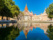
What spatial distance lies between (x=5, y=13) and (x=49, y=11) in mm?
34085

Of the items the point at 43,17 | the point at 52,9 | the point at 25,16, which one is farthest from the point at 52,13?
the point at 25,16

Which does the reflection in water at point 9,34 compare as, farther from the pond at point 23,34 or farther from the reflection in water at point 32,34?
the reflection in water at point 32,34

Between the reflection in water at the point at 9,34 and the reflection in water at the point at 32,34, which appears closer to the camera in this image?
the reflection in water at the point at 32,34

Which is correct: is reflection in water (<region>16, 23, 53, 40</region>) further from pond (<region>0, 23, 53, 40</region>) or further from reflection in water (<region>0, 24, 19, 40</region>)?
reflection in water (<region>0, 24, 19, 40</region>)

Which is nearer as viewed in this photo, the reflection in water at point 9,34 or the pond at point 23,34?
the pond at point 23,34

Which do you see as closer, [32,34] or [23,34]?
[23,34]

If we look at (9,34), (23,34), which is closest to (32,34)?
(23,34)

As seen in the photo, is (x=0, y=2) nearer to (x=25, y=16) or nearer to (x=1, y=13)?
(x=1, y=13)

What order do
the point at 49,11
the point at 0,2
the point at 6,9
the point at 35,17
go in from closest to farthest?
the point at 0,2 → the point at 6,9 → the point at 49,11 → the point at 35,17

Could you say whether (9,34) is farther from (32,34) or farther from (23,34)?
(32,34)

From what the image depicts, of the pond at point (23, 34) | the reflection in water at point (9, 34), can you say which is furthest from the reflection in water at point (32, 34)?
the reflection in water at point (9, 34)

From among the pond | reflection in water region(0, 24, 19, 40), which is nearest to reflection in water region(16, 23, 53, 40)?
the pond

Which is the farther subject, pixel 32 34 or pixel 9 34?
pixel 32 34

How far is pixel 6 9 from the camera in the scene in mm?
31781
